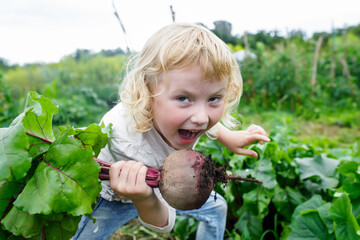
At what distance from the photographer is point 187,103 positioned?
1.36 m

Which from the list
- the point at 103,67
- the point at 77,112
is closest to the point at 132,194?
the point at 77,112

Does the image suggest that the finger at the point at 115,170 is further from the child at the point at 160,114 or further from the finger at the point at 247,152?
the finger at the point at 247,152

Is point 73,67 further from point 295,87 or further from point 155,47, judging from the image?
point 155,47

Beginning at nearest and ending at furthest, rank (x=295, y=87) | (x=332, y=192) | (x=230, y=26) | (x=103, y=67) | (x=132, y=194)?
(x=132, y=194)
(x=332, y=192)
(x=230, y=26)
(x=295, y=87)
(x=103, y=67)

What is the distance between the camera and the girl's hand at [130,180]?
3.86 ft

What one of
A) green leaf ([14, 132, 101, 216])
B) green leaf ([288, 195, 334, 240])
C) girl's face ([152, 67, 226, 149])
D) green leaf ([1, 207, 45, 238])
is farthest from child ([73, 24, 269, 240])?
green leaf ([288, 195, 334, 240])

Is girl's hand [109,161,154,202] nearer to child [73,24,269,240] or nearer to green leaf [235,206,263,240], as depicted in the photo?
child [73,24,269,240]

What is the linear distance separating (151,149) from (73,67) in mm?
5669

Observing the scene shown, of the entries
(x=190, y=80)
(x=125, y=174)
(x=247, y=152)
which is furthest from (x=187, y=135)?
(x=247, y=152)

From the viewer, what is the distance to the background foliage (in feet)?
6.21

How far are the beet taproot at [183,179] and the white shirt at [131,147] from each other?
25 cm

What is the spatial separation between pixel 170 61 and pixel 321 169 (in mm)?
1396

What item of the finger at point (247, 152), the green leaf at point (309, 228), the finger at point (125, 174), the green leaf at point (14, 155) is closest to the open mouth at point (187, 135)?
the finger at point (125, 174)

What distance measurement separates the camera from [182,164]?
1.25 meters
